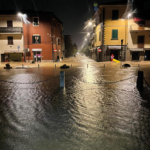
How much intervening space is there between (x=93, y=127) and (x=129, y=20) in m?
32.9

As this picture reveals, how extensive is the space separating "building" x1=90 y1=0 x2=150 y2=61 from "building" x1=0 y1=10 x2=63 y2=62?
11176 mm

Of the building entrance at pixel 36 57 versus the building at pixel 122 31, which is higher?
the building at pixel 122 31

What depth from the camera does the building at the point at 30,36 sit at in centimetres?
3481

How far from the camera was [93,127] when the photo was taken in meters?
4.47

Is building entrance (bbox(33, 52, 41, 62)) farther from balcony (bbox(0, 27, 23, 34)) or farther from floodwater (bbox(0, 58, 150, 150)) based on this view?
floodwater (bbox(0, 58, 150, 150))

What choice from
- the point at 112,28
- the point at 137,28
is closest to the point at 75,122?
the point at 112,28

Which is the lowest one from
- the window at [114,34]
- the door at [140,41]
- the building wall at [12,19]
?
the door at [140,41]

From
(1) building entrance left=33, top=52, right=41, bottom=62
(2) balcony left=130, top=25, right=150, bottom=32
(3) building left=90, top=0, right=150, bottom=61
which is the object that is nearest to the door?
(3) building left=90, top=0, right=150, bottom=61

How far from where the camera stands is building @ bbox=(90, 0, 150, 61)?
3281cm

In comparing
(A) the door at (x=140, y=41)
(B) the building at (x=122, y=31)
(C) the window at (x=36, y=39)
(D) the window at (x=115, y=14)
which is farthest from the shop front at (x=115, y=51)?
(C) the window at (x=36, y=39)

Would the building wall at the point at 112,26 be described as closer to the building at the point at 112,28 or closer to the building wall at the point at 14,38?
the building at the point at 112,28

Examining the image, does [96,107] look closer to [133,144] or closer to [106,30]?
[133,144]

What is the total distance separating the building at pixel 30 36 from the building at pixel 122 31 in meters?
11.2

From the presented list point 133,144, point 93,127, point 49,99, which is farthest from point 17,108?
point 133,144
